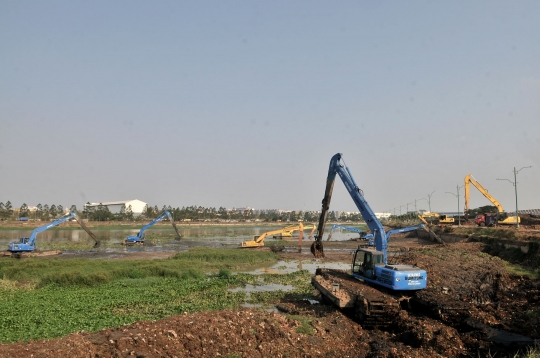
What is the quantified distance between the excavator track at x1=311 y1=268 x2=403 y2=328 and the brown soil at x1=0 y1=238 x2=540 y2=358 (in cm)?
32

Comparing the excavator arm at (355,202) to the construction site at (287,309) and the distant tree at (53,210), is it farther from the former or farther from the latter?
the distant tree at (53,210)

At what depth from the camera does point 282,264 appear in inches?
1703

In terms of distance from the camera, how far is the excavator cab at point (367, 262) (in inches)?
787

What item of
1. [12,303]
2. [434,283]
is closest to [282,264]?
[434,283]

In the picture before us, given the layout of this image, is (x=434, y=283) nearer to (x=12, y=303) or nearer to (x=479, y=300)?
(x=479, y=300)

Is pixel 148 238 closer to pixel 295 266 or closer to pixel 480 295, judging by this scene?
pixel 295 266

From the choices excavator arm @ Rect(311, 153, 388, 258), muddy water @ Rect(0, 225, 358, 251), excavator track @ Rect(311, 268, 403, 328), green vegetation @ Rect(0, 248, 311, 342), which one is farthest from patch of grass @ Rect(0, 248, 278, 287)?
muddy water @ Rect(0, 225, 358, 251)

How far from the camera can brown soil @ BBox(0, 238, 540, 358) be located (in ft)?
36.8

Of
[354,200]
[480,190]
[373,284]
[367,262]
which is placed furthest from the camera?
[480,190]

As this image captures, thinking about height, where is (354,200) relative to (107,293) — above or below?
above

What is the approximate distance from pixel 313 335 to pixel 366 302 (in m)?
3.08

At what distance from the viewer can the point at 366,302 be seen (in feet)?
53.1

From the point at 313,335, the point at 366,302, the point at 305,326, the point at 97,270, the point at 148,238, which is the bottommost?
the point at 148,238

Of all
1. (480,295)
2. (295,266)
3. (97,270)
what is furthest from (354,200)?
(97,270)
